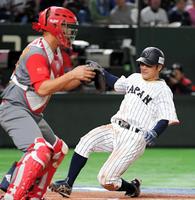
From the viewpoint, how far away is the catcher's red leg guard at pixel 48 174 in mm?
6973

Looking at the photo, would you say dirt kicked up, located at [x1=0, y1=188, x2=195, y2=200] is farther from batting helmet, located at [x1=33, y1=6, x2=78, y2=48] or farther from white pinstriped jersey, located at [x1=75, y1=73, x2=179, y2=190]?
batting helmet, located at [x1=33, y1=6, x2=78, y2=48]

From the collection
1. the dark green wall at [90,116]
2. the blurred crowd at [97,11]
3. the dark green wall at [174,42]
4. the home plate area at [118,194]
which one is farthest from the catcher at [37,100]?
the blurred crowd at [97,11]

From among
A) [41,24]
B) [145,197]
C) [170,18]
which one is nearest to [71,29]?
[41,24]

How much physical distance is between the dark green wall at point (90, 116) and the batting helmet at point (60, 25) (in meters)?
5.72

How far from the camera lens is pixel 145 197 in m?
8.13

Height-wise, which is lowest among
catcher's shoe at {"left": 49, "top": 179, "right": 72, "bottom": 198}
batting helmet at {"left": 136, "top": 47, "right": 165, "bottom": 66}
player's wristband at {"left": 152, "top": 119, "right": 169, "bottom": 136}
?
catcher's shoe at {"left": 49, "top": 179, "right": 72, "bottom": 198}

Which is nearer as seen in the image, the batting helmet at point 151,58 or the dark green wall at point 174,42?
the batting helmet at point 151,58

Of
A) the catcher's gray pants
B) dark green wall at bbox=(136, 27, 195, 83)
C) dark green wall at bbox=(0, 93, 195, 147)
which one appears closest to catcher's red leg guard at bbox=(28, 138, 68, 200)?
the catcher's gray pants

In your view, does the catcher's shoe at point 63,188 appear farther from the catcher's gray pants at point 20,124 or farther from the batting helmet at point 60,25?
the batting helmet at point 60,25

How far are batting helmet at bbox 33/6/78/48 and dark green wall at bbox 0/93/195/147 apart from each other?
225 inches

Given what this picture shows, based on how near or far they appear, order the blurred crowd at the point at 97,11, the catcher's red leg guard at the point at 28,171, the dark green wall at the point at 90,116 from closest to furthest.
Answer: the catcher's red leg guard at the point at 28,171 < the dark green wall at the point at 90,116 < the blurred crowd at the point at 97,11

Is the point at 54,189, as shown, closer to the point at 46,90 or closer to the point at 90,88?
the point at 46,90

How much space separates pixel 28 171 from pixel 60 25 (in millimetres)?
1297

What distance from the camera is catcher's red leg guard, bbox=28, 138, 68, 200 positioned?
697 cm
